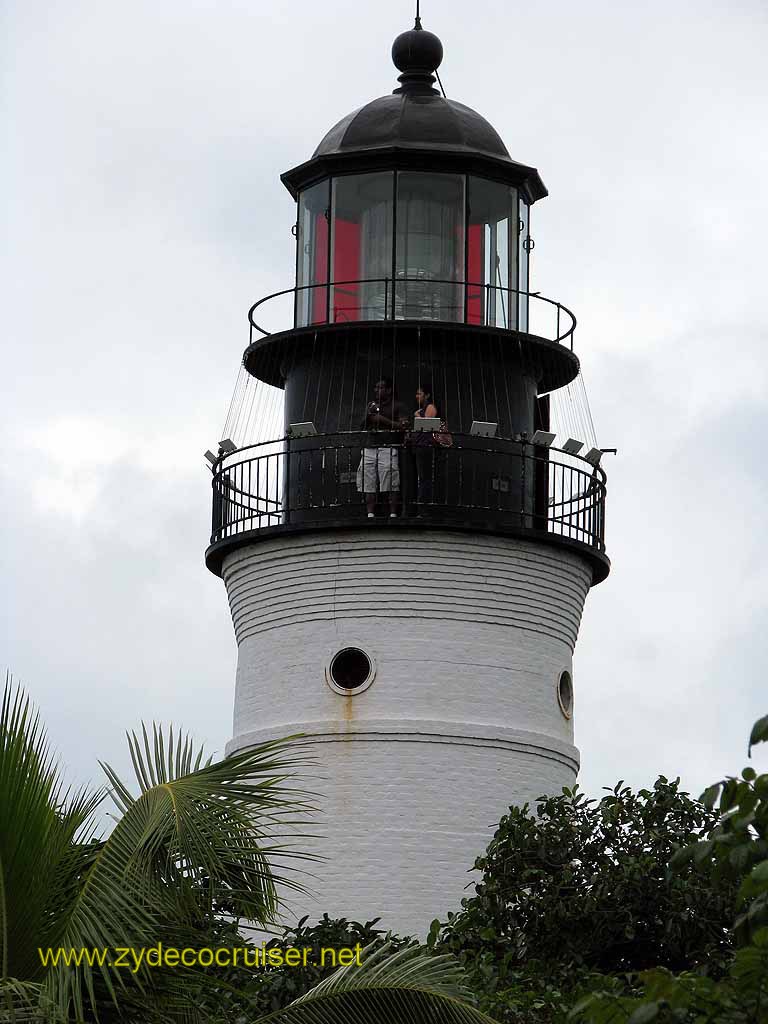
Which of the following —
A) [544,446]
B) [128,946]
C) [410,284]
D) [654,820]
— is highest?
[410,284]

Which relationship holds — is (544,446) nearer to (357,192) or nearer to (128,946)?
(357,192)

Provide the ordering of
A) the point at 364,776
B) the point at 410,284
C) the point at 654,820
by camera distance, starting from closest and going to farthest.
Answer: the point at 654,820 < the point at 364,776 < the point at 410,284

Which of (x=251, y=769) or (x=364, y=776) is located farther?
(x=364, y=776)

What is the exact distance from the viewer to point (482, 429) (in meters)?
23.3

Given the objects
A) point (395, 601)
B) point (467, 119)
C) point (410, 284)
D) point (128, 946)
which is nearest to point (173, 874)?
point (128, 946)

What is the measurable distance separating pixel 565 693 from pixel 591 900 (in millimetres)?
4590

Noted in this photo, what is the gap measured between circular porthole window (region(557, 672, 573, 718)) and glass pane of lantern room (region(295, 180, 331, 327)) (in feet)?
16.2

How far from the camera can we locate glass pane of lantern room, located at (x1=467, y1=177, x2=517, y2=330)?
24359 millimetres

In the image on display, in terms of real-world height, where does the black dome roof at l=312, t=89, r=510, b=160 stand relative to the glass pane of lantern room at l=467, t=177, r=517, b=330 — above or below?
above

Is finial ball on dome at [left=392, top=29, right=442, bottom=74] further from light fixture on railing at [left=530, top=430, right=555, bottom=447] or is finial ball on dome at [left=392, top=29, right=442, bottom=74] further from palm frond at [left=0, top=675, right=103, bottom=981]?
palm frond at [left=0, top=675, right=103, bottom=981]

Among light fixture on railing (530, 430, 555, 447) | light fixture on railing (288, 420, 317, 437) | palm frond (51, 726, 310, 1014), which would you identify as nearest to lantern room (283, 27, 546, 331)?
light fixture on railing (288, 420, 317, 437)

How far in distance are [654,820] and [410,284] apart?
6981 millimetres

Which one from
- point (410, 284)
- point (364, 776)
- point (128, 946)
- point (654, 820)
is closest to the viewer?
point (128, 946)

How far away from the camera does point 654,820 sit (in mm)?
20719
